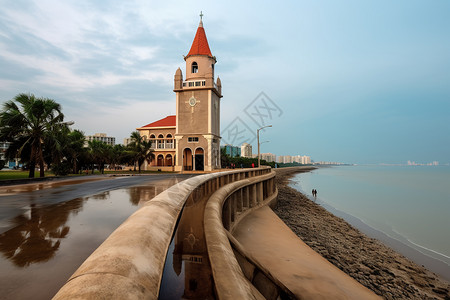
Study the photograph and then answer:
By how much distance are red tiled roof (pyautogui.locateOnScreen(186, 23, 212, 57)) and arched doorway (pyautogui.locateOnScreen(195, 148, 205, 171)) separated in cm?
1844

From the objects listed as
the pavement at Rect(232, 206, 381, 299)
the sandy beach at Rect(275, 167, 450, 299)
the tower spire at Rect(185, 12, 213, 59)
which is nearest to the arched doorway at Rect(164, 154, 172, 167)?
the tower spire at Rect(185, 12, 213, 59)

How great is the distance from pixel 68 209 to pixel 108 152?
43.2 m

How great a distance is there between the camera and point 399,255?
43.0 ft

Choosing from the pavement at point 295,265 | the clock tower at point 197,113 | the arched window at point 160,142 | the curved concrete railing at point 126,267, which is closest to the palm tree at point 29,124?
the pavement at point 295,265

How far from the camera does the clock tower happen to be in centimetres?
4231

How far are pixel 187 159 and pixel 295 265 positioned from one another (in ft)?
124

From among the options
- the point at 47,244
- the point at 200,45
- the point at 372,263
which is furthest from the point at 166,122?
the point at 47,244

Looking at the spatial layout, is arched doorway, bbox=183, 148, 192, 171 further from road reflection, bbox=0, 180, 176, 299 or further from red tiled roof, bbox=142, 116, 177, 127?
road reflection, bbox=0, 180, 176, 299

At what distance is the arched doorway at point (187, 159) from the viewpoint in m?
44.7

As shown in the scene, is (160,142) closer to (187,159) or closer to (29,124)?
(187,159)

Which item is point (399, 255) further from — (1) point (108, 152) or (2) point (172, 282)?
(1) point (108, 152)

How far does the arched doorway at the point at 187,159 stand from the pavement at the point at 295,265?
102ft

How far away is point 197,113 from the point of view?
4284 centimetres

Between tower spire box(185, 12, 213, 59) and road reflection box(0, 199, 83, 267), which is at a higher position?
tower spire box(185, 12, 213, 59)
